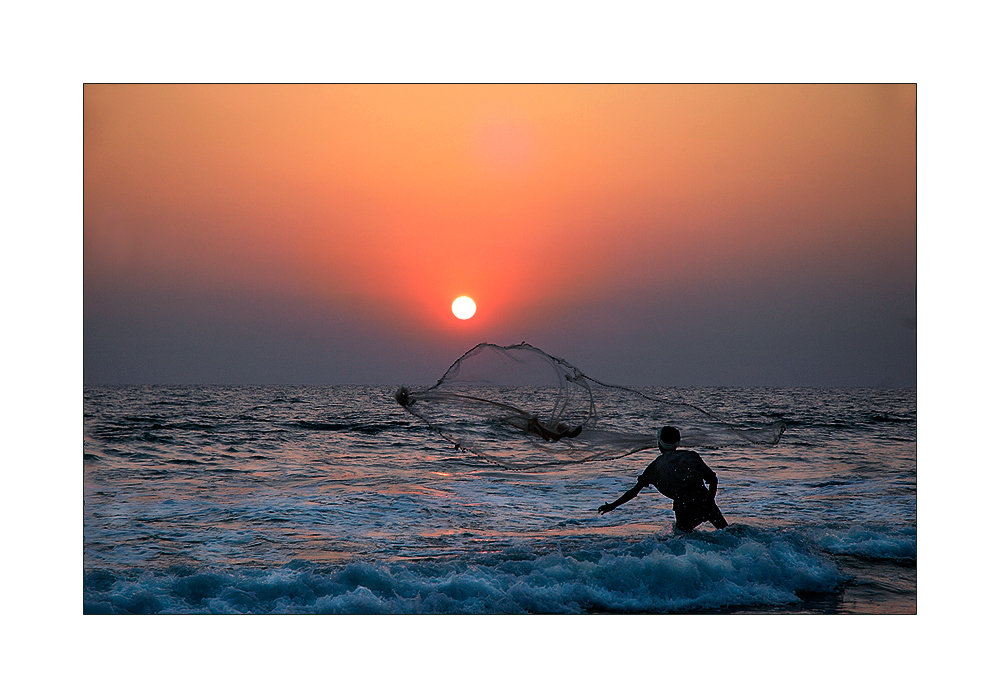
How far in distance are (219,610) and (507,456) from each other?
133 inches

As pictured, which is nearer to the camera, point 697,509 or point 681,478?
point 681,478

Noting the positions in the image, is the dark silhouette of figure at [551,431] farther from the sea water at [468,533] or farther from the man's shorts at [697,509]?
the man's shorts at [697,509]

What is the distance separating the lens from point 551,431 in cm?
785

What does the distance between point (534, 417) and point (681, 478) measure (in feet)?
5.87

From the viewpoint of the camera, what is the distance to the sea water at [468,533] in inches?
292

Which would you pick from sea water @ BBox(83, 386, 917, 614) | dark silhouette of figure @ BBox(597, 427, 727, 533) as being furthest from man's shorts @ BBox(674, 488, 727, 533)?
sea water @ BBox(83, 386, 917, 614)

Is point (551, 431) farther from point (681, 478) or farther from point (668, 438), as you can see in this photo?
point (681, 478)

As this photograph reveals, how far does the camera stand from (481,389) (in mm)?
8102

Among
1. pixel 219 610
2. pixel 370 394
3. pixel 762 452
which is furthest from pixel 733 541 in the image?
pixel 370 394

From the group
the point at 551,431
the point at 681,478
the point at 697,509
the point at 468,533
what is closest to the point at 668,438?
the point at 681,478

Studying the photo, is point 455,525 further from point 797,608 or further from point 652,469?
point 797,608

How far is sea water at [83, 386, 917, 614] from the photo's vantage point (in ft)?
24.3

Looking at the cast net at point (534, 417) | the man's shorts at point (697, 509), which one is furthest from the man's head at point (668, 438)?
the man's shorts at point (697, 509)

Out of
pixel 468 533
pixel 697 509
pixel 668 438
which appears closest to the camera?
pixel 668 438
